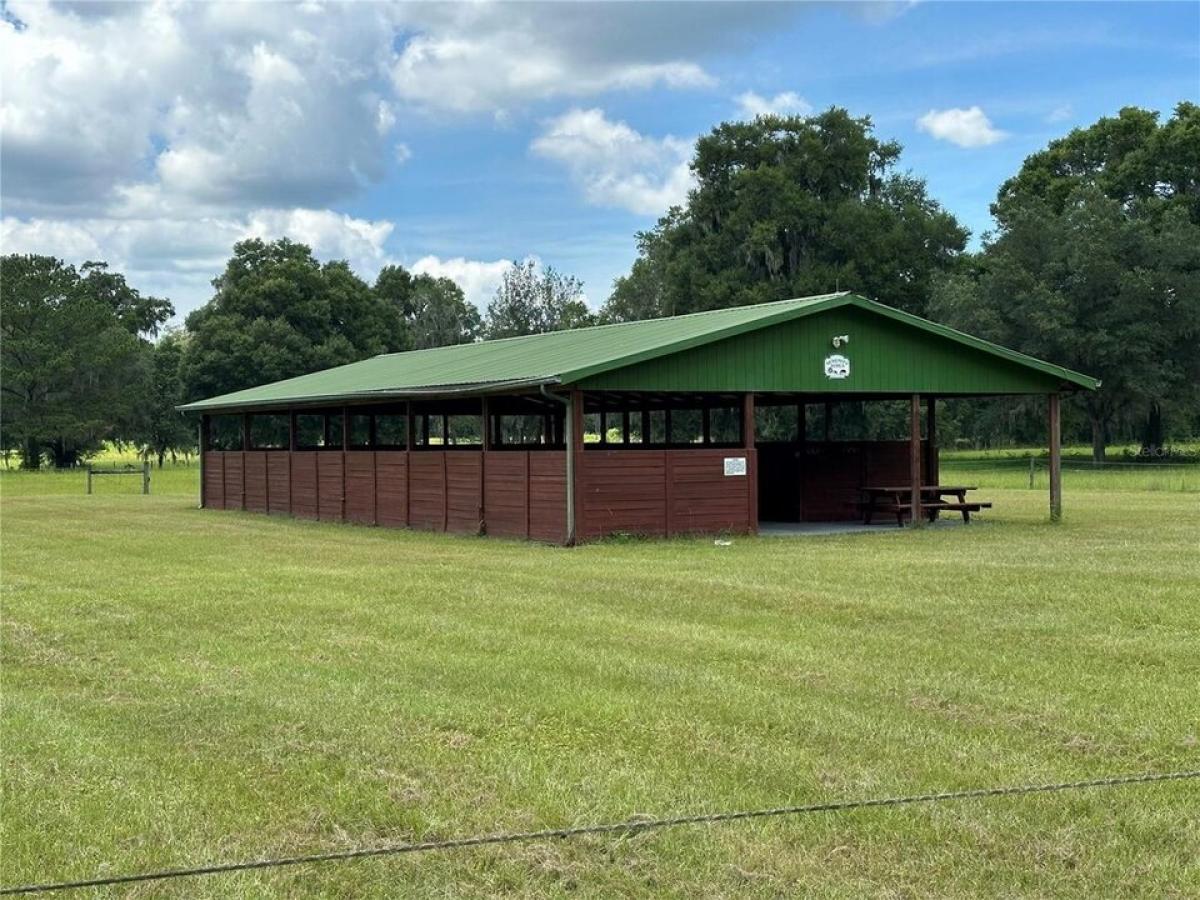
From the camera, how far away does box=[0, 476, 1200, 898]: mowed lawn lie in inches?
186

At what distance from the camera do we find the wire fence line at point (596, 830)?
455cm

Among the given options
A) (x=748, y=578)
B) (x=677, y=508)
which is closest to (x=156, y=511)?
(x=677, y=508)

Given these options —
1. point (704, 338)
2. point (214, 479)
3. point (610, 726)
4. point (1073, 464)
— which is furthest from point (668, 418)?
point (1073, 464)

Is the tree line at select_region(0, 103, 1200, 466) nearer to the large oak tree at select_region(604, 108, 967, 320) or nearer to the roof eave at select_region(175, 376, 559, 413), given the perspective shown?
the large oak tree at select_region(604, 108, 967, 320)

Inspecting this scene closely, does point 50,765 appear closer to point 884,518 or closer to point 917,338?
point 917,338

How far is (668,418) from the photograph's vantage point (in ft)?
93.1

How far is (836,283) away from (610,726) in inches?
1777

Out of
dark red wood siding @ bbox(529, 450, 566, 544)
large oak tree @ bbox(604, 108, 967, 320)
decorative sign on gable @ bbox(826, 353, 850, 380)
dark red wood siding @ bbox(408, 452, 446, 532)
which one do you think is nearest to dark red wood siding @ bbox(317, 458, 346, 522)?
dark red wood siding @ bbox(408, 452, 446, 532)

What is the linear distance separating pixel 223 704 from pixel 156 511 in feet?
73.9

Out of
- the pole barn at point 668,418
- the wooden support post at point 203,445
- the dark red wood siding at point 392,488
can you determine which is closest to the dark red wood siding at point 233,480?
the wooden support post at point 203,445

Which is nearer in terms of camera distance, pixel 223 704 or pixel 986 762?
pixel 986 762

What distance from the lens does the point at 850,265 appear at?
50344 mm

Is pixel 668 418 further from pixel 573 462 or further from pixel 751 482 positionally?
pixel 573 462

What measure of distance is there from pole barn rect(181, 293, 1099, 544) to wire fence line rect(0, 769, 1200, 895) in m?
12.4
